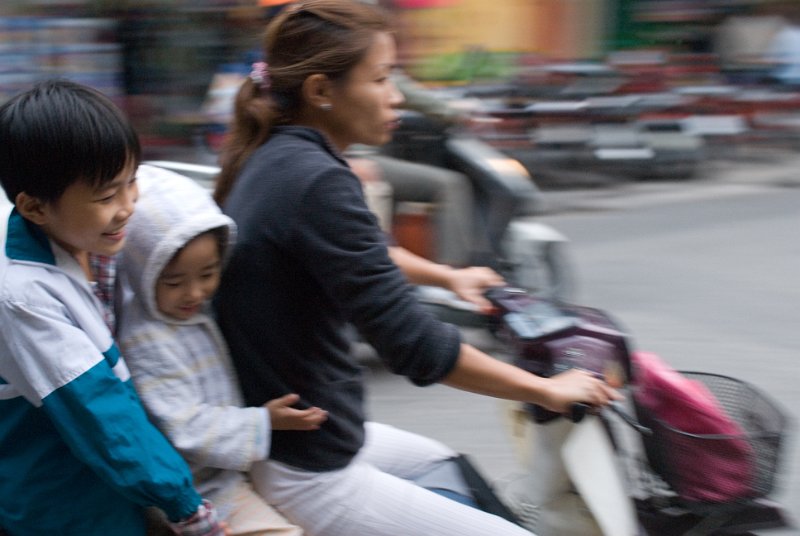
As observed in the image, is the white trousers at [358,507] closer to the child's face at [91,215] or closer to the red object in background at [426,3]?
the child's face at [91,215]

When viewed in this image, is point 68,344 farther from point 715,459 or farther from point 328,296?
point 715,459

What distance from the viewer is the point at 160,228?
1.65 metres

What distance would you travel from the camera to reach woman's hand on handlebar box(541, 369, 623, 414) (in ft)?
6.05

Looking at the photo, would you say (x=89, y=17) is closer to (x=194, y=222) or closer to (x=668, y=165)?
(x=668, y=165)

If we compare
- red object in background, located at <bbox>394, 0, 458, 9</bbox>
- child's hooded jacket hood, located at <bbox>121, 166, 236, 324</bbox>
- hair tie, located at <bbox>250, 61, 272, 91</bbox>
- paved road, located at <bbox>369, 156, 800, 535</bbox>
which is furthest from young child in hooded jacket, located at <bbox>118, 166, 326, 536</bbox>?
red object in background, located at <bbox>394, 0, 458, 9</bbox>

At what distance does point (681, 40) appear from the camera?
12773mm

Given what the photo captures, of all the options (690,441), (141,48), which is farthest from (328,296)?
(141,48)

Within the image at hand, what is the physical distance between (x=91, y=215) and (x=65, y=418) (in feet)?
0.95

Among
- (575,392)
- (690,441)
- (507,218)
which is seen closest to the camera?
(575,392)

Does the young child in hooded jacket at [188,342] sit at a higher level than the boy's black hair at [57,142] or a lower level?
lower

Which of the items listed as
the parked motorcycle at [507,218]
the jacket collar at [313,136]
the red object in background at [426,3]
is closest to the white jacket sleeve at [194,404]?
the jacket collar at [313,136]

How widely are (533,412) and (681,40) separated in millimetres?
11604

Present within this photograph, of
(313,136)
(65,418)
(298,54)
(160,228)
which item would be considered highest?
(298,54)

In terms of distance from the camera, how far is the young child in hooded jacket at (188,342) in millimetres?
1661
